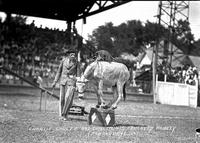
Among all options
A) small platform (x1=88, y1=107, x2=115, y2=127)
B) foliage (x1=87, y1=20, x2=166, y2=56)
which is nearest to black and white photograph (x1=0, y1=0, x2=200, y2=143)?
small platform (x1=88, y1=107, x2=115, y2=127)

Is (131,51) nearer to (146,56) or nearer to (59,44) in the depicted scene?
(146,56)

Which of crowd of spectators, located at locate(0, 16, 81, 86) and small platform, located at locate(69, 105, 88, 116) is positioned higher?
crowd of spectators, located at locate(0, 16, 81, 86)

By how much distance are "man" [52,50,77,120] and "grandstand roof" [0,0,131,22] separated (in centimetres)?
1437

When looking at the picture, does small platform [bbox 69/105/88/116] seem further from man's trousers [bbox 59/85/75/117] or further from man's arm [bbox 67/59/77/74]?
man's arm [bbox 67/59/77/74]

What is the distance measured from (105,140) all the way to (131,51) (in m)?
81.6

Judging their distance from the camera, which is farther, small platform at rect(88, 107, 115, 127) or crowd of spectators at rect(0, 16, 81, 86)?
crowd of spectators at rect(0, 16, 81, 86)

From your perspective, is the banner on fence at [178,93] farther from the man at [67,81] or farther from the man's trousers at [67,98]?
the man's trousers at [67,98]

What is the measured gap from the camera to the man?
1014 cm

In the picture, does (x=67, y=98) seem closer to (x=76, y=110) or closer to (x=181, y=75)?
(x=76, y=110)

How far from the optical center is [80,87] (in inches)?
403

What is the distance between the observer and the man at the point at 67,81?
10141mm

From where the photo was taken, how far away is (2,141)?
6344 millimetres

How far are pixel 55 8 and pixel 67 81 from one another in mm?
18739

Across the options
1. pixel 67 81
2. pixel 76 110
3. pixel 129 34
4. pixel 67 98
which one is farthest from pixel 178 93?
pixel 129 34
